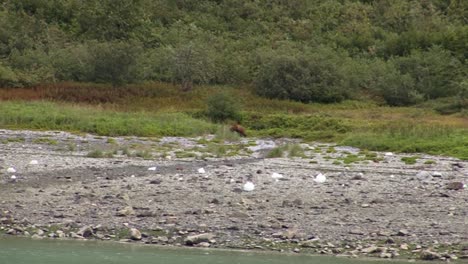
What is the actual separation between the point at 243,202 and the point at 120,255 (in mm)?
4537

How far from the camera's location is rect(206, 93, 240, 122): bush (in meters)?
44.2

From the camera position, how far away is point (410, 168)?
87.6 ft

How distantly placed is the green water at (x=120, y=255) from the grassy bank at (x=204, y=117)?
16.6 m

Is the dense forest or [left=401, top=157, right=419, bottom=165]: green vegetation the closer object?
[left=401, top=157, right=419, bottom=165]: green vegetation

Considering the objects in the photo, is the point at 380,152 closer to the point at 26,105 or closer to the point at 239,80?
the point at 26,105

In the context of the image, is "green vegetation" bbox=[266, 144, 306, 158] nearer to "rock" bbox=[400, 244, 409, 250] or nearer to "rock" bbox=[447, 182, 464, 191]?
"rock" bbox=[447, 182, 464, 191]

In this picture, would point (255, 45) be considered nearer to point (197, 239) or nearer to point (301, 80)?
point (301, 80)

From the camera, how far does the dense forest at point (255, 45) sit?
53.7 m

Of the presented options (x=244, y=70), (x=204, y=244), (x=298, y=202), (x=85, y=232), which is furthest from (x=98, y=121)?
(x=204, y=244)

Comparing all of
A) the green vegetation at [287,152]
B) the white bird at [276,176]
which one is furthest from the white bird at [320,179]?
the green vegetation at [287,152]

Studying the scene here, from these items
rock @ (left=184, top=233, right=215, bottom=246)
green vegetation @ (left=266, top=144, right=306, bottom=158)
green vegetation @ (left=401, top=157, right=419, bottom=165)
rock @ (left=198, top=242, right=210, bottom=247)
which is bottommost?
green vegetation @ (left=266, top=144, right=306, bottom=158)

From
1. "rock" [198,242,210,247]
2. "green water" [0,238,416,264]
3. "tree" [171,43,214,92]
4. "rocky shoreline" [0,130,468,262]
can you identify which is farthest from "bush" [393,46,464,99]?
"green water" [0,238,416,264]

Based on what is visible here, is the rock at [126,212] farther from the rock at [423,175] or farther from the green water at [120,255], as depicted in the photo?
the rock at [423,175]

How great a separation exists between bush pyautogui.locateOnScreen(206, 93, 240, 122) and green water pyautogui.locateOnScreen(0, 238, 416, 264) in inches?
1117
